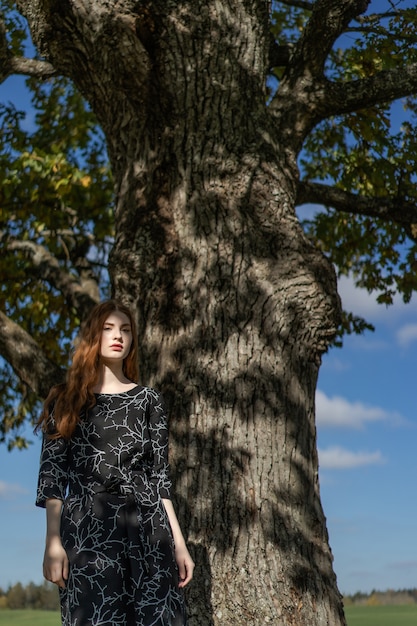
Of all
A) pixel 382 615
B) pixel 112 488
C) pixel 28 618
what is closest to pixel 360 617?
pixel 382 615

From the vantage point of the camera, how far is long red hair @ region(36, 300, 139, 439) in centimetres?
525

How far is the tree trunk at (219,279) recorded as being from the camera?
6.04 meters

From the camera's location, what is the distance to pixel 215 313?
21.5 ft

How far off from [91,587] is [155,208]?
127 inches

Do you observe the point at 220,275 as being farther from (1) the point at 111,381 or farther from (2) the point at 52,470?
(2) the point at 52,470

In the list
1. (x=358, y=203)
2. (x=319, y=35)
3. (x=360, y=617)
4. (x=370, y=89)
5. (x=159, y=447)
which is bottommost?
(x=360, y=617)

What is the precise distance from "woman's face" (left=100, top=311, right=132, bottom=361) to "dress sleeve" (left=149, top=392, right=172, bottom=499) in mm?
330

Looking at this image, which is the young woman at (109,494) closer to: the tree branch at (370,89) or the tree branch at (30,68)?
the tree branch at (370,89)

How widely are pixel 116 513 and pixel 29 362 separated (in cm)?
437

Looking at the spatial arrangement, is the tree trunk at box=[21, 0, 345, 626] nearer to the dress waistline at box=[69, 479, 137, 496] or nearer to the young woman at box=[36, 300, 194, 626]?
the young woman at box=[36, 300, 194, 626]

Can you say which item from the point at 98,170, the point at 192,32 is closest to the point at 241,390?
the point at 192,32

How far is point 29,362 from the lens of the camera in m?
9.15

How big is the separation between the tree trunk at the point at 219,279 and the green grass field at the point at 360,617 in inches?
284

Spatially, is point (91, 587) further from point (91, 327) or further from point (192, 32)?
point (192, 32)
